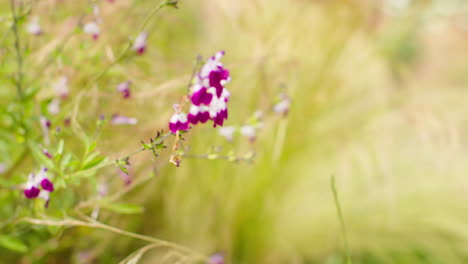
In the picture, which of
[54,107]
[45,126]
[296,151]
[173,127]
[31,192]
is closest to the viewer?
[173,127]

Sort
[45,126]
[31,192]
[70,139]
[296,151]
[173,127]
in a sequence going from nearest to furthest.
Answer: [173,127], [31,192], [45,126], [70,139], [296,151]

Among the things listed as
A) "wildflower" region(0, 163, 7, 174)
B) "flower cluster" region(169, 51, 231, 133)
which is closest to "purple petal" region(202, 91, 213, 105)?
"flower cluster" region(169, 51, 231, 133)

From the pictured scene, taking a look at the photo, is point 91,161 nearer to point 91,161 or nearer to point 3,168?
point 91,161

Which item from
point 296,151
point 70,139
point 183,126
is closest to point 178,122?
point 183,126

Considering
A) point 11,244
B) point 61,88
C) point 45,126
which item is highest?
point 61,88

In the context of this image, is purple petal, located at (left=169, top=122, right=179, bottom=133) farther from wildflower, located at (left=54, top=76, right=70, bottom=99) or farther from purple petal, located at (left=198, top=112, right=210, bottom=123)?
wildflower, located at (left=54, top=76, right=70, bottom=99)

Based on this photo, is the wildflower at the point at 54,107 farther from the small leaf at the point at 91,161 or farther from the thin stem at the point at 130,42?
the small leaf at the point at 91,161

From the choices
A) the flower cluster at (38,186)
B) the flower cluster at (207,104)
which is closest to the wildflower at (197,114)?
the flower cluster at (207,104)
